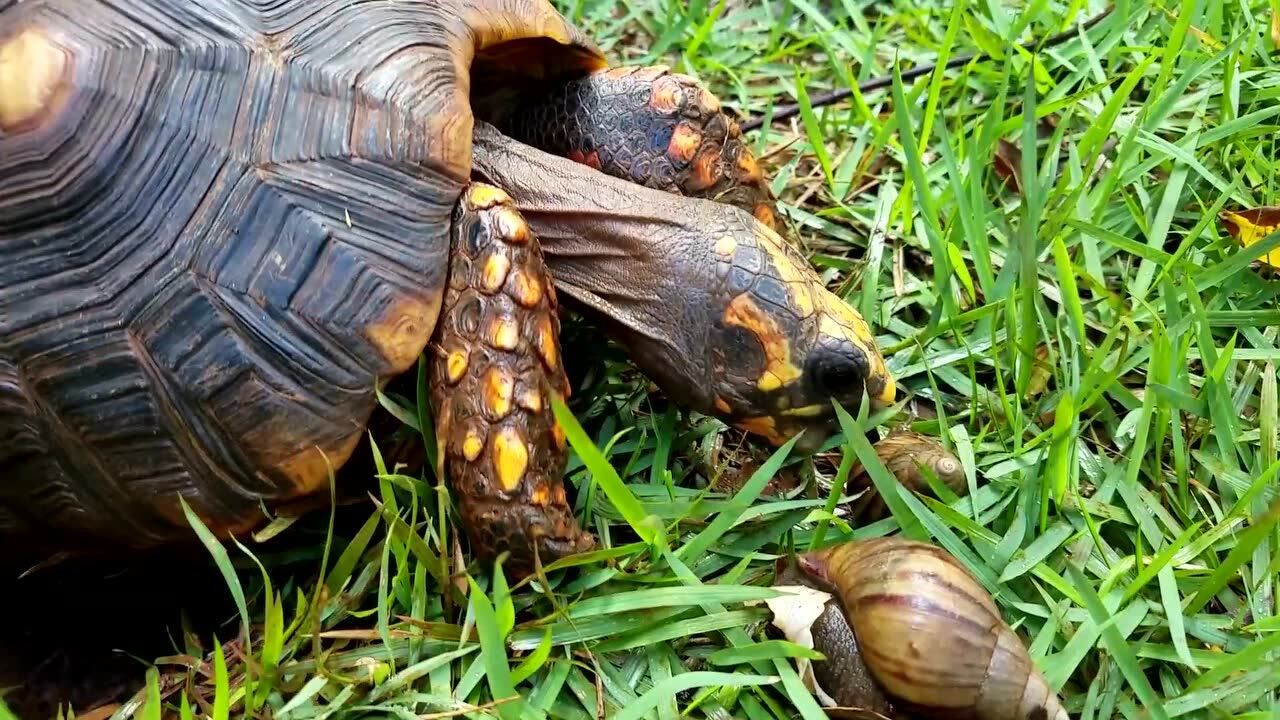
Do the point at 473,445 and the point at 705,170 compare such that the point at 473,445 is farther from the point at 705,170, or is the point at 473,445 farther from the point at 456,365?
the point at 705,170

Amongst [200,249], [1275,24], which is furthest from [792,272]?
[1275,24]

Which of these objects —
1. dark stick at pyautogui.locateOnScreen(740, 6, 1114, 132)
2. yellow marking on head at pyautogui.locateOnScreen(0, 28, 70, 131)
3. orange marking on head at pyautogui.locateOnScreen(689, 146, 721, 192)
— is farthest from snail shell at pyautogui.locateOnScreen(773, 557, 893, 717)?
dark stick at pyautogui.locateOnScreen(740, 6, 1114, 132)

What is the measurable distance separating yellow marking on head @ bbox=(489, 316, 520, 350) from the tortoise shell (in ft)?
0.40

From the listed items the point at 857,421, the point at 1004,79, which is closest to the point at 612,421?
the point at 857,421

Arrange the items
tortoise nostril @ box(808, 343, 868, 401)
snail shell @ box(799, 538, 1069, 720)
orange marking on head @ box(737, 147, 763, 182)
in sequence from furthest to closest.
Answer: orange marking on head @ box(737, 147, 763, 182) → tortoise nostril @ box(808, 343, 868, 401) → snail shell @ box(799, 538, 1069, 720)

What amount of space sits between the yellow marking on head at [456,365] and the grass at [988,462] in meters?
0.15

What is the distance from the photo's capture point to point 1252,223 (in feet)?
8.48

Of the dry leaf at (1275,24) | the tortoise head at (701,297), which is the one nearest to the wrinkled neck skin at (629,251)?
the tortoise head at (701,297)

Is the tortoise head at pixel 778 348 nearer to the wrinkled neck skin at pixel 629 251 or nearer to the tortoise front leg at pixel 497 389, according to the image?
the wrinkled neck skin at pixel 629 251

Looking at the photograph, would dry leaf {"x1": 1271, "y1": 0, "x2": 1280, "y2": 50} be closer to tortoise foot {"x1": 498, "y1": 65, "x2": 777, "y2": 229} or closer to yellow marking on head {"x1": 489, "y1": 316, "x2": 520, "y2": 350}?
tortoise foot {"x1": 498, "y1": 65, "x2": 777, "y2": 229}

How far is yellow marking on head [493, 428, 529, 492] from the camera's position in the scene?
→ 1.89 meters

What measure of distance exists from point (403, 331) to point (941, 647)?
1138mm

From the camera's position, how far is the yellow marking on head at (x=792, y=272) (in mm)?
2100

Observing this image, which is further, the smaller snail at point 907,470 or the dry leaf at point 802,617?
the smaller snail at point 907,470
